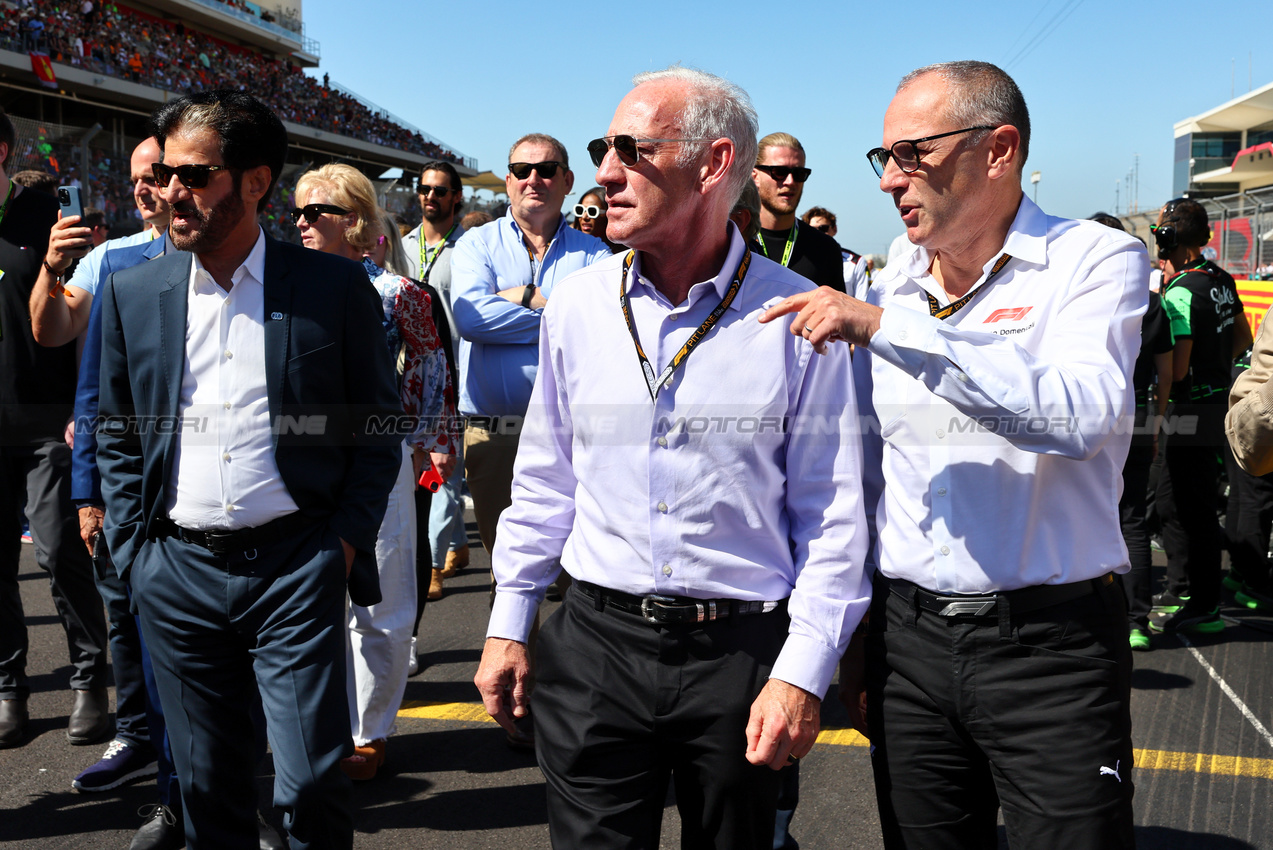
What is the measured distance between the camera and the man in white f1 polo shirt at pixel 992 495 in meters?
1.79

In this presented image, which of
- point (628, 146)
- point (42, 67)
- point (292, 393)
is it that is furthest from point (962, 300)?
point (42, 67)

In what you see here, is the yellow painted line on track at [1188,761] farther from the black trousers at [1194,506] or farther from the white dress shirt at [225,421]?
the white dress shirt at [225,421]

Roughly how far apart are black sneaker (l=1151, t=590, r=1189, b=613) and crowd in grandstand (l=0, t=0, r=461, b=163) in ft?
68.7

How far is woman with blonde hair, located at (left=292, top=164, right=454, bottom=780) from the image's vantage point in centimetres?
392

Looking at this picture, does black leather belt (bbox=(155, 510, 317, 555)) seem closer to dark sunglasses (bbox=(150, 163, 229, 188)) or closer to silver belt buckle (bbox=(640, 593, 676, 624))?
dark sunglasses (bbox=(150, 163, 229, 188))

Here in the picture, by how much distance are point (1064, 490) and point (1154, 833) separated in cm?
221

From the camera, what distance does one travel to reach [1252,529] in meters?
6.33

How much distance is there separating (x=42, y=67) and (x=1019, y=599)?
3139 cm

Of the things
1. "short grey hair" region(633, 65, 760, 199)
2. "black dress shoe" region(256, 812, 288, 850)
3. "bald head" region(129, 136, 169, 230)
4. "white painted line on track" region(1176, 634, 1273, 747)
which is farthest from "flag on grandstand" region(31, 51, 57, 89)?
"short grey hair" region(633, 65, 760, 199)

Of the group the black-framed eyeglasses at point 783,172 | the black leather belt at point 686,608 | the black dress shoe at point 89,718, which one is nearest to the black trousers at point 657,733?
the black leather belt at point 686,608

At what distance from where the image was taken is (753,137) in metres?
2.22

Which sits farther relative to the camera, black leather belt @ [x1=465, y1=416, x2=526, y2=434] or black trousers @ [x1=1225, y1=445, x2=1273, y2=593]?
black trousers @ [x1=1225, y1=445, x2=1273, y2=593]

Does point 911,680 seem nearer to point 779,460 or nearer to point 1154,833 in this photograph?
point 779,460

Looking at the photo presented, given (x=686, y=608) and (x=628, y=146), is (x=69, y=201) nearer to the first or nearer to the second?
(x=628, y=146)
